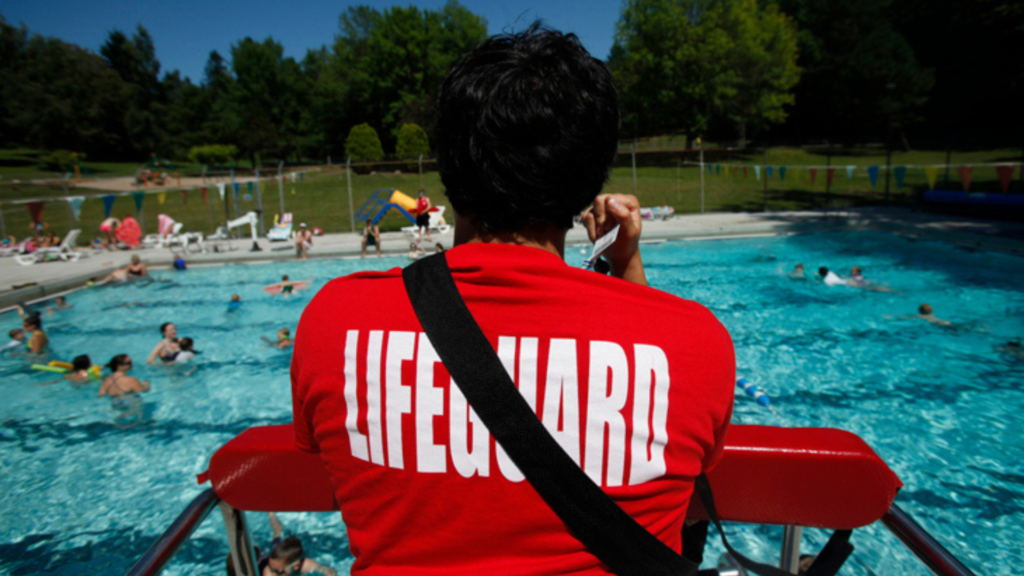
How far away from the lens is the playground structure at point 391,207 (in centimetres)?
1692

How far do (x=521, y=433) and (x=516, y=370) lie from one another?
0.10 metres

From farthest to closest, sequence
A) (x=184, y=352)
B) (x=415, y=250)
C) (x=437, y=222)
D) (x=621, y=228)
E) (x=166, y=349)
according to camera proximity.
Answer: (x=437, y=222) → (x=415, y=250) → (x=184, y=352) → (x=166, y=349) → (x=621, y=228)

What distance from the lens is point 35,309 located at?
11.4m

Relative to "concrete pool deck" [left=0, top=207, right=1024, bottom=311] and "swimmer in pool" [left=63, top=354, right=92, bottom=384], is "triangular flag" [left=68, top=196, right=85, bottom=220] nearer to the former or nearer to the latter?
"concrete pool deck" [left=0, top=207, right=1024, bottom=311]

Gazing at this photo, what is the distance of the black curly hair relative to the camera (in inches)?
41.4

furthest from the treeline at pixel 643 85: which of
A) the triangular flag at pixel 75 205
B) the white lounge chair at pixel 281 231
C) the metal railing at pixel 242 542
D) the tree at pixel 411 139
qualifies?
the metal railing at pixel 242 542

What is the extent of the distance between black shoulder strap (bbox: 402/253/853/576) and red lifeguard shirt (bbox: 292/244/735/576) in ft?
0.07

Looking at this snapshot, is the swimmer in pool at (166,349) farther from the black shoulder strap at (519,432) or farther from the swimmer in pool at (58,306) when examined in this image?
the black shoulder strap at (519,432)

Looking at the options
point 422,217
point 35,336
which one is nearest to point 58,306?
point 35,336

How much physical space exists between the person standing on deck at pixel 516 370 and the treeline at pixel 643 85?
134ft

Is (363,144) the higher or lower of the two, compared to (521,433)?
higher

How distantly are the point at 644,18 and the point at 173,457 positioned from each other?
4655cm

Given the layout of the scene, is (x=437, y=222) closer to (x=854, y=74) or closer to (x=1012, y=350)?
(x=1012, y=350)

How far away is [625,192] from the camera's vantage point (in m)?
29.1
